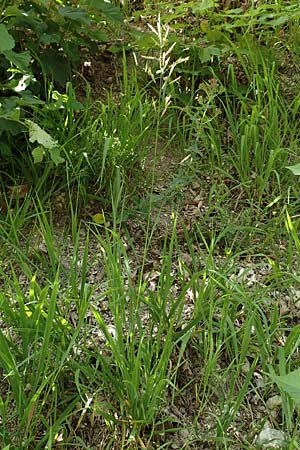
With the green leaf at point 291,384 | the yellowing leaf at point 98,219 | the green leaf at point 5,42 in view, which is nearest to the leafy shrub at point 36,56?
the green leaf at point 5,42

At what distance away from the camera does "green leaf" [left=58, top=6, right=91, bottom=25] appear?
2514mm

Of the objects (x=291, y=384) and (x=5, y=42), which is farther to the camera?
(x=5, y=42)

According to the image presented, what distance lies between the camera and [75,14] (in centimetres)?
253

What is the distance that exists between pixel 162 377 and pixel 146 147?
1085 mm

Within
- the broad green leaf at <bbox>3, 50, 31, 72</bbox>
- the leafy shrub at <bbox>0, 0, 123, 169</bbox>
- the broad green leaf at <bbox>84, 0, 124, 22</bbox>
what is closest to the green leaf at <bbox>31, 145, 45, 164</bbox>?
the leafy shrub at <bbox>0, 0, 123, 169</bbox>

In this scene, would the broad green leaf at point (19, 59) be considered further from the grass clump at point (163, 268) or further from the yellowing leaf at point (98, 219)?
the yellowing leaf at point (98, 219)

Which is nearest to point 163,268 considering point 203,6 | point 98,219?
point 98,219

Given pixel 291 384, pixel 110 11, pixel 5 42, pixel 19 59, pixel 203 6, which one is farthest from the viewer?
pixel 203 6

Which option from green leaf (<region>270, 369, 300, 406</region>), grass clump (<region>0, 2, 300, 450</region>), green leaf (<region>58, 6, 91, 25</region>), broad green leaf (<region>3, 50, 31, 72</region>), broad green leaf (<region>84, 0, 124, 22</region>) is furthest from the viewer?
broad green leaf (<region>84, 0, 124, 22</region>)

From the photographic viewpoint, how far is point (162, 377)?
5.62 ft

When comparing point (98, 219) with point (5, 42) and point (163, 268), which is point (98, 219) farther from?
point (5, 42)

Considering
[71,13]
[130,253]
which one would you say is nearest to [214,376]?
[130,253]

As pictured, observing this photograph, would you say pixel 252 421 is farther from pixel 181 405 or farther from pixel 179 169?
pixel 179 169

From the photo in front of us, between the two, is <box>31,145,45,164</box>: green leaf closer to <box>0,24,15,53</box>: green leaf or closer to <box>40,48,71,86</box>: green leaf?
<box>0,24,15,53</box>: green leaf
